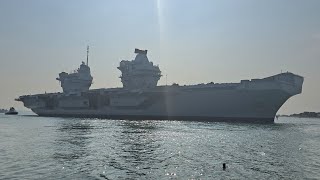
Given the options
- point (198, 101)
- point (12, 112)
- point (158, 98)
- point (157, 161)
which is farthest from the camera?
point (12, 112)

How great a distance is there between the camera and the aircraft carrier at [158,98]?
73.8m

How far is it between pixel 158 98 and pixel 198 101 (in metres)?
11.2

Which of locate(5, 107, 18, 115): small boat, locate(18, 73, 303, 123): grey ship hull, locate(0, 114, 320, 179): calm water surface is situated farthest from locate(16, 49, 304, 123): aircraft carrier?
locate(5, 107, 18, 115): small boat

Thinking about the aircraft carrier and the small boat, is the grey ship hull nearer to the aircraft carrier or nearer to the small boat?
the aircraft carrier

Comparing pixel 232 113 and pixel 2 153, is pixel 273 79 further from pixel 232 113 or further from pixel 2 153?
pixel 2 153

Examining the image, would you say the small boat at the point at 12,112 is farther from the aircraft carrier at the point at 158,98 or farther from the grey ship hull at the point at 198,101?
the grey ship hull at the point at 198,101

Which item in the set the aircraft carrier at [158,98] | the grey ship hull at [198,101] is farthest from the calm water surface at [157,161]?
the aircraft carrier at [158,98]

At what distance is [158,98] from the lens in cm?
8856

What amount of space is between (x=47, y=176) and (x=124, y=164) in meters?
5.42

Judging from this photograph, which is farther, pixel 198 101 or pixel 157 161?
pixel 198 101

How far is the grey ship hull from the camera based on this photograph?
2869 inches

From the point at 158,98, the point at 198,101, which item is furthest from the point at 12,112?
the point at 198,101

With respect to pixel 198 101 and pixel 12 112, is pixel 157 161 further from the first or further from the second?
pixel 12 112

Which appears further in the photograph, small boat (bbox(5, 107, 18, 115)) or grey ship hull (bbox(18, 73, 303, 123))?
small boat (bbox(5, 107, 18, 115))
